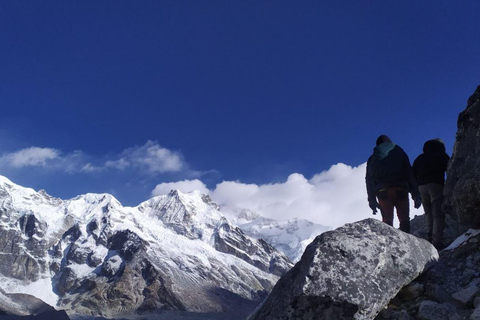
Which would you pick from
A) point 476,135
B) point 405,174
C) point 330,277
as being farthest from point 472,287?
point 405,174

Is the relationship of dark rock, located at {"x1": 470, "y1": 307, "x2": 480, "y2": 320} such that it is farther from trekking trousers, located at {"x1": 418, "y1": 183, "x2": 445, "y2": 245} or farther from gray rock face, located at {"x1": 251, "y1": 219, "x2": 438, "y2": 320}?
trekking trousers, located at {"x1": 418, "y1": 183, "x2": 445, "y2": 245}

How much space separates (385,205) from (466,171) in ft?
8.83

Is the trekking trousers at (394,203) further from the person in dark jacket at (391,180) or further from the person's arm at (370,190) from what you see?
the person's arm at (370,190)

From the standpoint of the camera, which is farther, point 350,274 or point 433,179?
point 433,179

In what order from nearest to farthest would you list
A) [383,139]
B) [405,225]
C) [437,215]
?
[437,215]
[405,225]
[383,139]

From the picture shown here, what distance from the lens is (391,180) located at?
9.86m

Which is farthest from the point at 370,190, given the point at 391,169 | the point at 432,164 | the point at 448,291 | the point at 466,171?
the point at 448,291

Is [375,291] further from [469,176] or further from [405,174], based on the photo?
[405,174]

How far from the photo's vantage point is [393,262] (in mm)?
6664

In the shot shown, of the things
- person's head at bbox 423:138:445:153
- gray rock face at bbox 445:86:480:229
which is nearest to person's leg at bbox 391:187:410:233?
gray rock face at bbox 445:86:480:229

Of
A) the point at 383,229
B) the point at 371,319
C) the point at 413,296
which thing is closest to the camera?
the point at 371,319

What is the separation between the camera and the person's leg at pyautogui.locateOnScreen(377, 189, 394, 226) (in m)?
10.1

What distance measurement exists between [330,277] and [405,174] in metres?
4.61

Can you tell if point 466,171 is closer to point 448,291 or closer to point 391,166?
point 391,166
